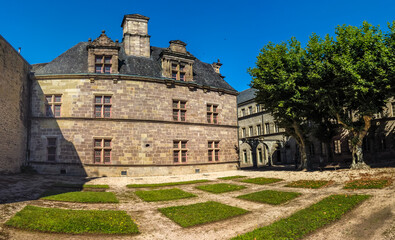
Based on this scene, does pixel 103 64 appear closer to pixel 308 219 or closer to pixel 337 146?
pixel 308 219

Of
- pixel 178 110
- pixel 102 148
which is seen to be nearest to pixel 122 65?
pixel 178 110

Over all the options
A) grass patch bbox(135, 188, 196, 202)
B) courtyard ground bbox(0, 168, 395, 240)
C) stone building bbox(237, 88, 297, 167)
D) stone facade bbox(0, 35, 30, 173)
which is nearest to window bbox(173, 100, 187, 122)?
stone building bbox(237, 88, 297, 167)

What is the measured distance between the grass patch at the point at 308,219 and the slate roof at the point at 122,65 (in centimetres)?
1966

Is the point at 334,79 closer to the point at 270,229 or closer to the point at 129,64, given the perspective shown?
the point at 270,229

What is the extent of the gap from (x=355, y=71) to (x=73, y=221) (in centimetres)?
2014

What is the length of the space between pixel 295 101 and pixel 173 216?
1633 centimetres

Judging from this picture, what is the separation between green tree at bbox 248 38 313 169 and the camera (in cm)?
2097

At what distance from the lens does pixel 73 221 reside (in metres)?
8.08

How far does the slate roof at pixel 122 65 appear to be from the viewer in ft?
77.3

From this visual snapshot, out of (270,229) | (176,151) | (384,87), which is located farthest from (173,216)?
(384,87)

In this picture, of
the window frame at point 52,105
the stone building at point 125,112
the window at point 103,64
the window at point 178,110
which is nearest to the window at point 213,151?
the stone building at point 125,112

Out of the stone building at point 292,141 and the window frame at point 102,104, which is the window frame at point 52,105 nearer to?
the window frame at point 102,104

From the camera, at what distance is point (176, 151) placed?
25.3 meters

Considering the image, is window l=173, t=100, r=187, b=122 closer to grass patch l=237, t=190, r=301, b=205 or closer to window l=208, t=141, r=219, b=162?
window l=208, t=141, r=219, b=162
